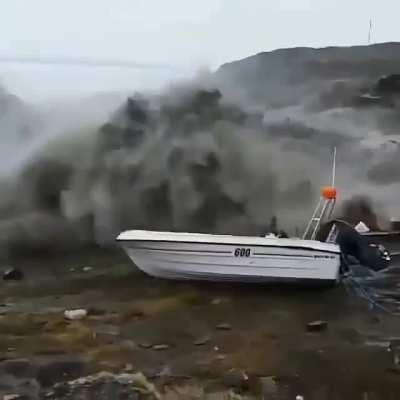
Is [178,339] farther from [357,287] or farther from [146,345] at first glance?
[357,287]

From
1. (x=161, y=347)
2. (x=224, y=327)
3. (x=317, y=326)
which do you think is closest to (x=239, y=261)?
(x=224, y=327)

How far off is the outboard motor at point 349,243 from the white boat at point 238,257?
7.3 inches

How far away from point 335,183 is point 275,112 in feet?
2.56

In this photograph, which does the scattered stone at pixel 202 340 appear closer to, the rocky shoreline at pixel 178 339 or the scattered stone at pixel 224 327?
the rocky shoreline at pixel 178 339

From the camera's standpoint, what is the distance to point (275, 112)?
525cm

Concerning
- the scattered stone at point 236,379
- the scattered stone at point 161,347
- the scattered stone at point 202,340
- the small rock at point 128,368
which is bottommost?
the scattered stone at point 236,379

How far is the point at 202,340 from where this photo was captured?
12.5ft

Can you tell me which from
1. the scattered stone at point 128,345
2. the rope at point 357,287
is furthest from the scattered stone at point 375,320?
the scattered stone at point 128,345

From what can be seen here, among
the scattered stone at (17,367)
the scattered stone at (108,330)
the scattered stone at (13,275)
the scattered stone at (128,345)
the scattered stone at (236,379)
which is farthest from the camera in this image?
the scattered stone at (13,275)

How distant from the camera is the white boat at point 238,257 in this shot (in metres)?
4.31

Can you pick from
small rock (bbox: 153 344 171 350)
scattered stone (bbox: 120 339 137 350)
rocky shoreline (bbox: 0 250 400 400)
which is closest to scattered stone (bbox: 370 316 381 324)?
rocky shoreline (bbox: 0 250 400 400)

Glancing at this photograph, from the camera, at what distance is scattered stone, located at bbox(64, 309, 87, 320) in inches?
163

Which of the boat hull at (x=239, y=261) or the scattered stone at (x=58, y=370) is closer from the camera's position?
the scattered stone at (x=58, y=370)

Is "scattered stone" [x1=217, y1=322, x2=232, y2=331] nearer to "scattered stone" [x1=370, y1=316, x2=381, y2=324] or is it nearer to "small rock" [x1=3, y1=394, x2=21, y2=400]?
"scattered stone" [x1=370, y1=316, x2=381, y2=324]
